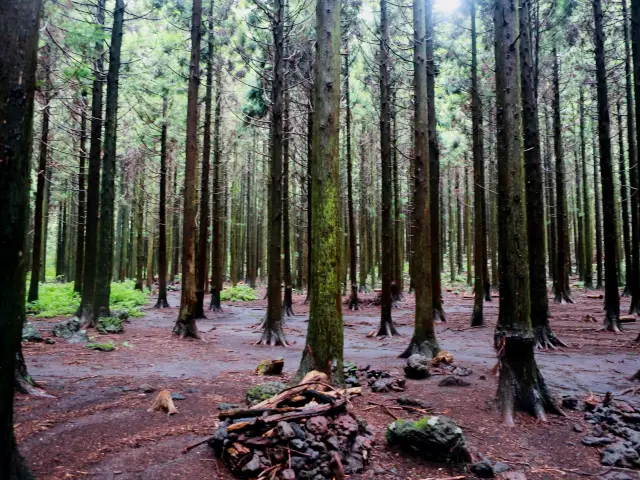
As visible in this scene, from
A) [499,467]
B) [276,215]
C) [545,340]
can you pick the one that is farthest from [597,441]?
[276,215]

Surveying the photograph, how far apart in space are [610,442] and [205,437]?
4371 millimetres

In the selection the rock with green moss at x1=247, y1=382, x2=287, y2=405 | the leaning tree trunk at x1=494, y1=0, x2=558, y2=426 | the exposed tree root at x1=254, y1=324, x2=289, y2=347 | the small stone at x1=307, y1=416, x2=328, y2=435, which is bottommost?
the exposed tree root at x1=254, y1=324, x2=289, y2=347

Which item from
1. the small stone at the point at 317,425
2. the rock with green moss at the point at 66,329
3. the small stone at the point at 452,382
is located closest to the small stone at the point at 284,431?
the small stone at the point at 317,425

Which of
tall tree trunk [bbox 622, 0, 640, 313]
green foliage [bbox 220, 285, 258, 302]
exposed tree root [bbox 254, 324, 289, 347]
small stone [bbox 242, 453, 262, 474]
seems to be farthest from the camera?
green foliage [bbox 220, 285, 258, 302]

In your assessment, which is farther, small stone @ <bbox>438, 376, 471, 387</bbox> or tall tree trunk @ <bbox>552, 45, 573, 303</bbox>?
tall tree trunk @ <bbox>552, 45, 573, 303</bbox>

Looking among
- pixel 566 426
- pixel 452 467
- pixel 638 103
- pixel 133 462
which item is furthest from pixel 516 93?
pixel 133 462

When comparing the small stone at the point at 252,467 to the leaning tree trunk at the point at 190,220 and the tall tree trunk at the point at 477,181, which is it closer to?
the leaning tree trunk at the point at 190,220

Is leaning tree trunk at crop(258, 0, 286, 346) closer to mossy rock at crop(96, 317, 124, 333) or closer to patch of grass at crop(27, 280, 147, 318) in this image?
mossy rock at crop(96, 317, 124, 333)

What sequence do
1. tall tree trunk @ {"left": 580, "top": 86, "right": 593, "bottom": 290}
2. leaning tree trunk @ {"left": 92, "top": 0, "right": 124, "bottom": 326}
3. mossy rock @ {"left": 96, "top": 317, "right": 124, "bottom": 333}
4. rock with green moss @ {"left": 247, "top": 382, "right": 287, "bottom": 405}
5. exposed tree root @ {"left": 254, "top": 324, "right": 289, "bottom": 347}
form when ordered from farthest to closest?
tall tree trunk @ {"left": 580, "top": 86, "right": 593, "bottom": 290} → leaning tree trunk @ {"left": 92, "top": 0, "right": 124, "bottom": 326} → mossy rock @ {"left": 96, "top": 317, "right": 124, "bottom": 333} → exposed tree root @ {"left": 254, "top": 324, "right": 289, "bottom": 347} → rock with green moss @ {"left": 247, "top": 382, "right": 287, "bottom": 405}

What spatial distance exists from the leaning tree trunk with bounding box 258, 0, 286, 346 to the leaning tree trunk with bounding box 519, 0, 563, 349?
623 cm

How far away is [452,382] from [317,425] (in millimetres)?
3427

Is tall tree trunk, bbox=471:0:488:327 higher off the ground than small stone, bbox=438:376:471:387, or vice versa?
tall tree trunk, bbox=471:0:488:327

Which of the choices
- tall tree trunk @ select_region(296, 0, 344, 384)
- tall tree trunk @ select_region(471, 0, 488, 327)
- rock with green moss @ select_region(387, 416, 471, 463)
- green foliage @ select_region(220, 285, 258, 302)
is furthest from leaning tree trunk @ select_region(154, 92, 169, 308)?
rock with green moss @ select_region(387, 416, 471, 463)

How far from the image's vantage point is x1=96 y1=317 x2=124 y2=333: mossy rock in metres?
11.4
